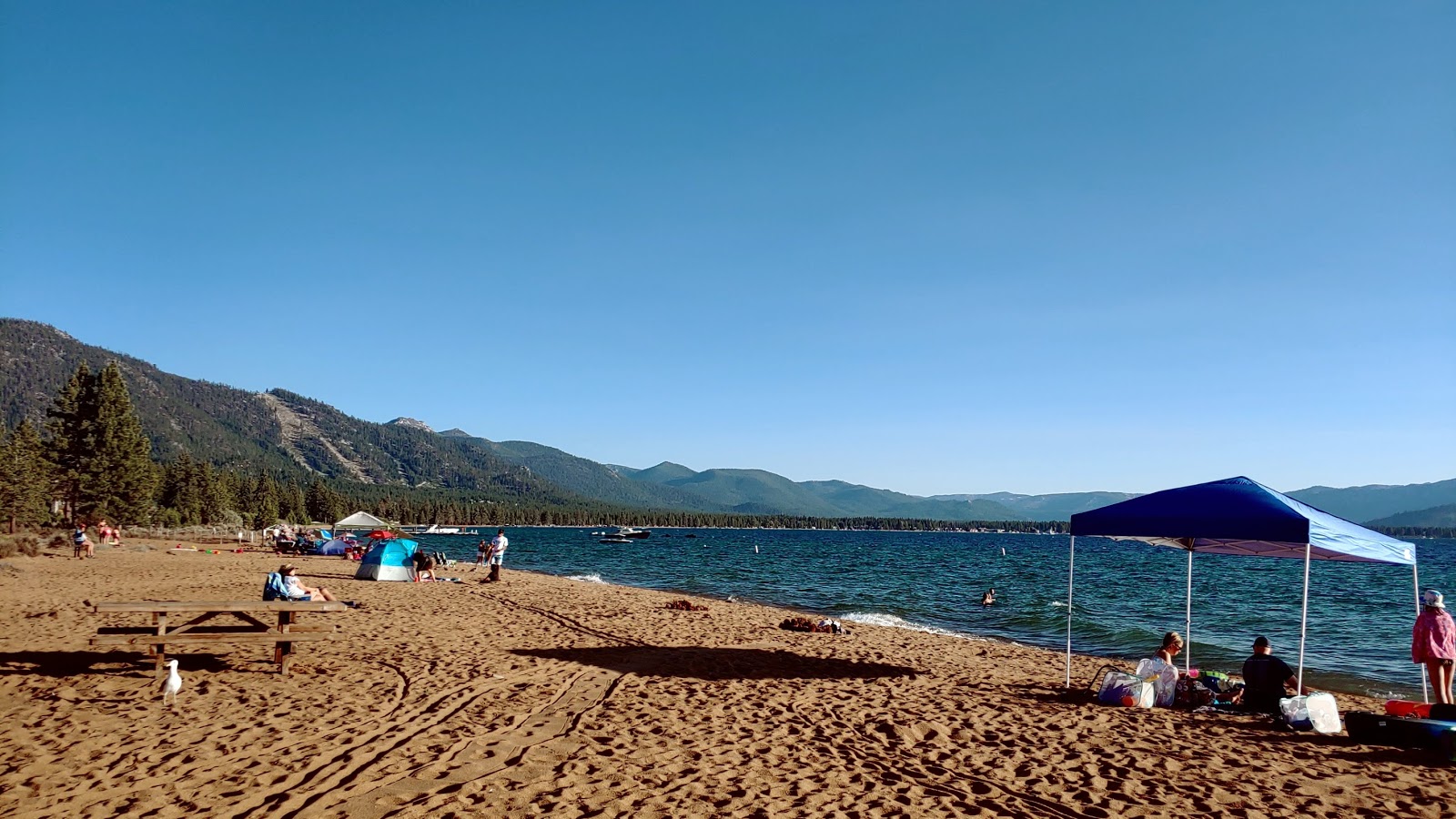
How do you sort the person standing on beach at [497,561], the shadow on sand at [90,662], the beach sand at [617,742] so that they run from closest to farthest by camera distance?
the beach sand at [617,742]
the shadow on sand at [90,662]
the person standing on beach at [497,561]

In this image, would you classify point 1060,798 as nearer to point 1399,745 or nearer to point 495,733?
point 1399,745

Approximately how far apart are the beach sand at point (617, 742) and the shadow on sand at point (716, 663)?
0.25 ft

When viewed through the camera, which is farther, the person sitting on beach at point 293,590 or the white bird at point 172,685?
the person sitting on beach at point 293,590

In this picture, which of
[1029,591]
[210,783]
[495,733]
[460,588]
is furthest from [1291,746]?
[1029,591]

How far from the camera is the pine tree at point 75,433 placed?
4609 centimetres

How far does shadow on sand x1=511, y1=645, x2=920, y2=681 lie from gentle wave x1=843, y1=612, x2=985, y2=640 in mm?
7517

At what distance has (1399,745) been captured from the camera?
811 cm

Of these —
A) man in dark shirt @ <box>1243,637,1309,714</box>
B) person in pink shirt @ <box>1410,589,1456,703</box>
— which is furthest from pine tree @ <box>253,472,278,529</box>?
person in pink shirt @ <box>1410,589,1456,703</box>

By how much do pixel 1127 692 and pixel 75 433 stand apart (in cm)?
5535

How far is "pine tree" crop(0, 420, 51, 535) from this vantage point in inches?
1809

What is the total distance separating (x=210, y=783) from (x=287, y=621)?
17.4ft

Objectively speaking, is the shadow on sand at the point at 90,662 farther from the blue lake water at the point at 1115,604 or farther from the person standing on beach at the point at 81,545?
the person standing on beach at the point at 81,545

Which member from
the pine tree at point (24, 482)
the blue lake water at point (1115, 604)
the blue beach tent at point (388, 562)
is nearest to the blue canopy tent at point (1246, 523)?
the blue lake water at point (1115, 604)

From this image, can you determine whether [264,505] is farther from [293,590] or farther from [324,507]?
[293,590]
